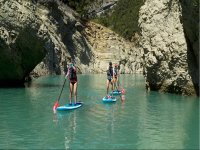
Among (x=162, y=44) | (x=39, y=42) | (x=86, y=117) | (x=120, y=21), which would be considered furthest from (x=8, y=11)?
(x=120, y=21)

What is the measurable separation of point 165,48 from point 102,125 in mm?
13104

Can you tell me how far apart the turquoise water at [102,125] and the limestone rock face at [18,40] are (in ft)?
32.7

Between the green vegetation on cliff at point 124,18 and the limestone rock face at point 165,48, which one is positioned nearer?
the limestone rock face at point 165,48

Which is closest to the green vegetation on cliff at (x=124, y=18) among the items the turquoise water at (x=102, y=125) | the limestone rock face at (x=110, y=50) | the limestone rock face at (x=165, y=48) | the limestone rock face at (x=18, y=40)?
the limestone rock face at (x=110, y=50)

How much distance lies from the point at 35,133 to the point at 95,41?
68471 millimetres

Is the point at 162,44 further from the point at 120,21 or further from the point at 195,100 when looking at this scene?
the point at 120,21

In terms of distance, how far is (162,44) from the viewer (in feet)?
93.7

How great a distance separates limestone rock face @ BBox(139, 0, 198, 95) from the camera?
27.1 m

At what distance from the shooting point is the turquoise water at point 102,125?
13070mm

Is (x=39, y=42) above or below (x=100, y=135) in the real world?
above

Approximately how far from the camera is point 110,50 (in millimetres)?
81438

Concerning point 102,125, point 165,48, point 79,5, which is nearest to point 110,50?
point 79,5

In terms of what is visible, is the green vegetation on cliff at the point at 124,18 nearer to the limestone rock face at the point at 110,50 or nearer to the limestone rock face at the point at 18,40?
the limestone rock face at the point at 110,50

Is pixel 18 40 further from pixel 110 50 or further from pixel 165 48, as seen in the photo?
pixel 110 50
